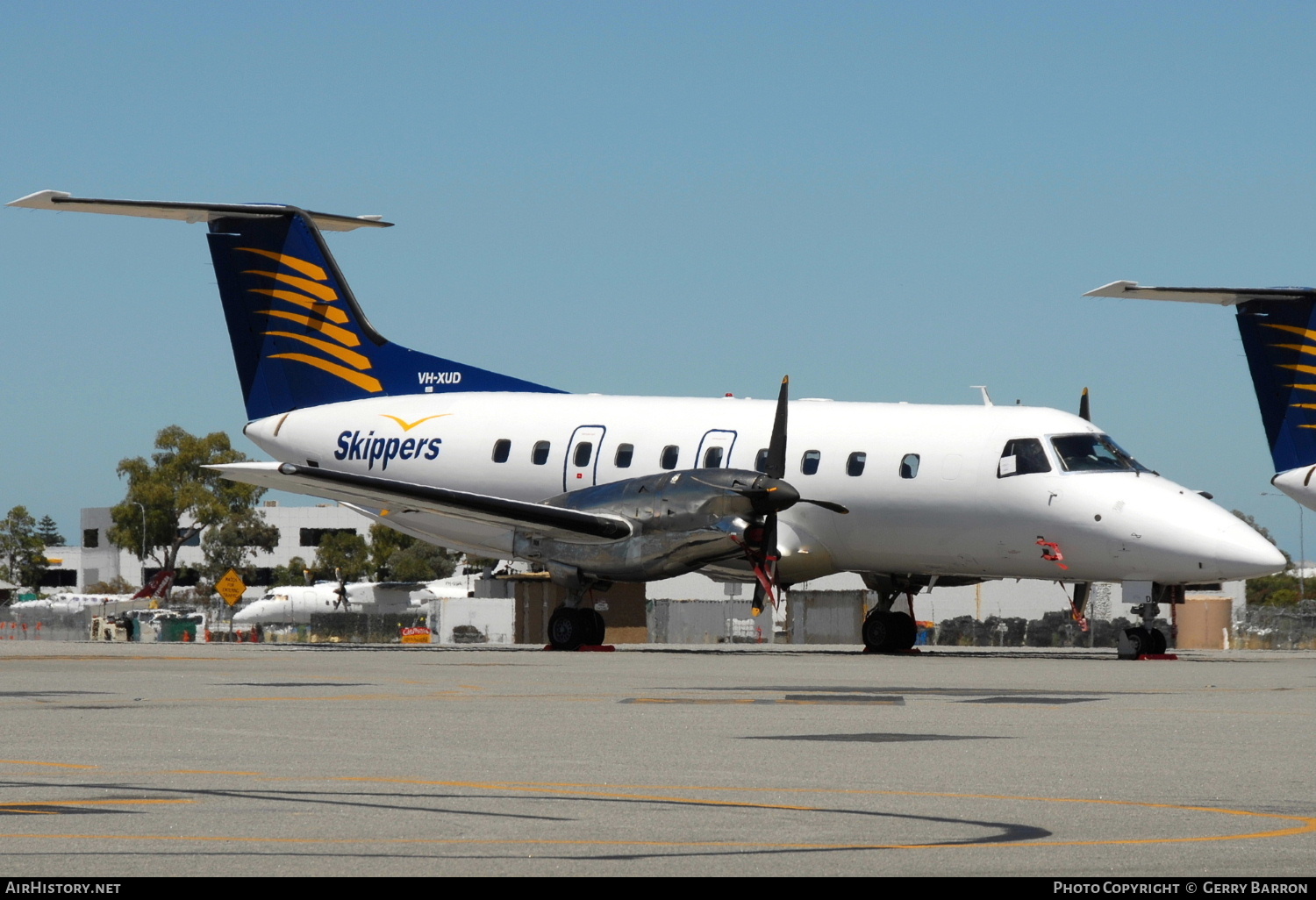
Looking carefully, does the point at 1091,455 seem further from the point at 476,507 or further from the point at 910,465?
the point at 476,507

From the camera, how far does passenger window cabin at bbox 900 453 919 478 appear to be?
90.5 feet

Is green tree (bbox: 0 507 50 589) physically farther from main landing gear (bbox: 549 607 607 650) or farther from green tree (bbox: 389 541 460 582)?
main landing gear (bbox: 549 607 607 650)

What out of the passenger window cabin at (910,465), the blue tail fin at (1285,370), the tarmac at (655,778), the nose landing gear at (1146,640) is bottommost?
the tarmac at (655,778)

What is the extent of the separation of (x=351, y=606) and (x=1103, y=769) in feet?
235

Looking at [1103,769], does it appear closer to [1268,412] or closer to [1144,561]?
[1144,561]

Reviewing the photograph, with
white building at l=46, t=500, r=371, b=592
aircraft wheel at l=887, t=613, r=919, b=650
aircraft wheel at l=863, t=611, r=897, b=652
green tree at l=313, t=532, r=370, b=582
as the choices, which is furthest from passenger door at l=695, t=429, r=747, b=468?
white building at l=46, t=500, r=371, b=592

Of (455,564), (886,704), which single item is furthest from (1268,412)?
(455,564)

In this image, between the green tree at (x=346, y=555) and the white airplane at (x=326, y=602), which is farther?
the green tree at (x=346, y=555)

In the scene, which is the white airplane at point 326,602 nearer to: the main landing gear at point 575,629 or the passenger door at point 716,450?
the main landing gear at point 575,629

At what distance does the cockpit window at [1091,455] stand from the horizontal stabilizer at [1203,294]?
6458 millimetres

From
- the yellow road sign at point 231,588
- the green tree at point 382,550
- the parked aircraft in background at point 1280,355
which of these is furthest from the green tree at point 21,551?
the parked aircraft in background at point 1280,355

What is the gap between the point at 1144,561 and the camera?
26.1m

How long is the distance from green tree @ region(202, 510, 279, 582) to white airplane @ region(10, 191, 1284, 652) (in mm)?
80076

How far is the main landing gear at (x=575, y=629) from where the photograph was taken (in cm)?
2892
